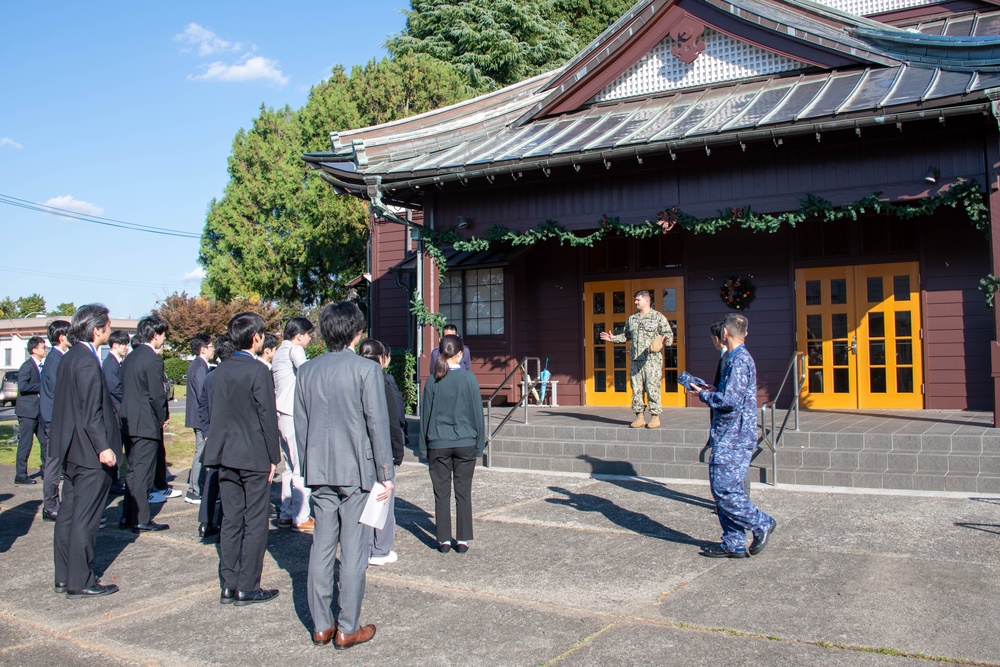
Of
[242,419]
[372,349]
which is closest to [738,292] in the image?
[372,349]

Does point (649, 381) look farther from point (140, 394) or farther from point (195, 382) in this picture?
point (140, 394)

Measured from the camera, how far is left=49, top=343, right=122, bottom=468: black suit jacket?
18.3 feet

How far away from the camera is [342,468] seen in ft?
14.6

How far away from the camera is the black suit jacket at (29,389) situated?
33.5ft

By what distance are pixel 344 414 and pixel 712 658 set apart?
225 cm

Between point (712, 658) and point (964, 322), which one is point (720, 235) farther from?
point (712, 658)

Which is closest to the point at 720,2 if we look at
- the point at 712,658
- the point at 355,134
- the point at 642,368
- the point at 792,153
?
the point at 792,153

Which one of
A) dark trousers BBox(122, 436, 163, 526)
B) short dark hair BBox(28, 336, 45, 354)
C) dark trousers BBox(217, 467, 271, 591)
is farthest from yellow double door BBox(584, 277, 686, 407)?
dark trousers BBox(217, 467, 271, 591)

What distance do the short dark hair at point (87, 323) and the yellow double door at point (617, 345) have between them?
359 inches

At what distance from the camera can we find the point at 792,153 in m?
10.6

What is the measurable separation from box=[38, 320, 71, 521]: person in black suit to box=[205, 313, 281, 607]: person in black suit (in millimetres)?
3418

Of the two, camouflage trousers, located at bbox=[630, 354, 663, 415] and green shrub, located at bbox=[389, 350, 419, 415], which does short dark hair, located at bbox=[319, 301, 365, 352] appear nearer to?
camouflage trousers, located at bbox=[630, 354, 663, 415]

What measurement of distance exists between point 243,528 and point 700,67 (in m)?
10.0

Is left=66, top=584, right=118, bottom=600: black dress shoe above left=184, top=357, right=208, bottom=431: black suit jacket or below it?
below
